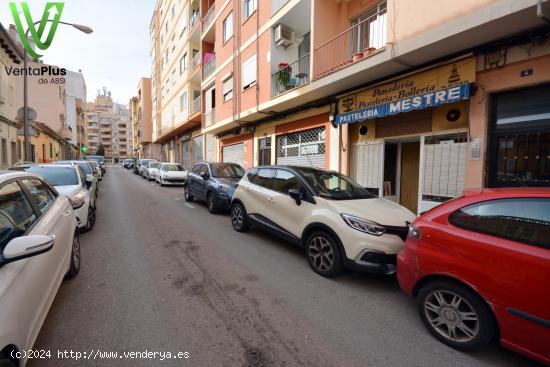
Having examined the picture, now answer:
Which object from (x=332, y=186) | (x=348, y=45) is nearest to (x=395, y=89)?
(x=348, y=45)

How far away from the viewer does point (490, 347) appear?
8.40 ft

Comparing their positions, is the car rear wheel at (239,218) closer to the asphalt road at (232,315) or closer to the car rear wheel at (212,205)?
the asphalt road at (232,315)

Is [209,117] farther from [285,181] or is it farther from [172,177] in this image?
[285,181]

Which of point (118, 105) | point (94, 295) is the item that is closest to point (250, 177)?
point (94, 295)

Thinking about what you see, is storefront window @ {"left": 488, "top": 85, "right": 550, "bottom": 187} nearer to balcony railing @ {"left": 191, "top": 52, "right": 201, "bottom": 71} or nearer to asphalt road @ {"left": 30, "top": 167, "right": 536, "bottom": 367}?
asphalt road @ {"left": 30, "top": 167, "right": 536, "bottom": 367}

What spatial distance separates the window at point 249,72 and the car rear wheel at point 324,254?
9572 mm

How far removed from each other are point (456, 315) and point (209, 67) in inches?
713

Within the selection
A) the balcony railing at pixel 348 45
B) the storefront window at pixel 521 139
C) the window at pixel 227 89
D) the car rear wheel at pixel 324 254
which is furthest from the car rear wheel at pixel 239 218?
the window at pixel 227 89

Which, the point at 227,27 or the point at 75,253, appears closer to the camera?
the point at 75,253

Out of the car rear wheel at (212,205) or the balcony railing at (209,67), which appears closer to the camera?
the car rear wheel at (212,205)

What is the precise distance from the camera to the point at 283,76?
34.4 ft

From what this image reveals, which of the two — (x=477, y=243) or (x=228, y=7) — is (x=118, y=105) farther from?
(x=477, y=243)

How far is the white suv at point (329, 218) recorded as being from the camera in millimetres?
3574

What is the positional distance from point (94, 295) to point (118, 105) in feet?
380
